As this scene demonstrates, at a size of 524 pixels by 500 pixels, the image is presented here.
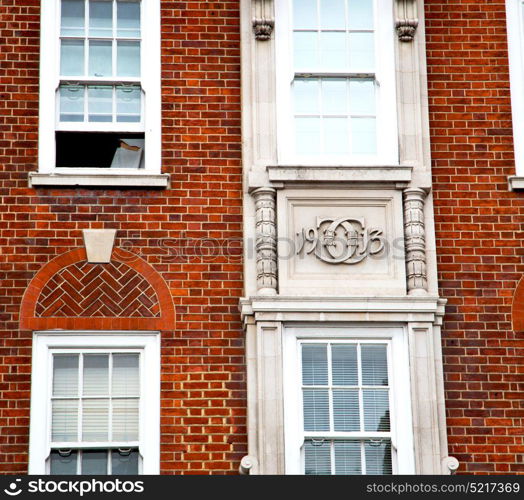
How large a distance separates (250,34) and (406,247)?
9.36 feet

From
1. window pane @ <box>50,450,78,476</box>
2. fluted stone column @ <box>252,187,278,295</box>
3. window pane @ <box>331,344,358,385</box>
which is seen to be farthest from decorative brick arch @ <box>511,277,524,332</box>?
window pane @ <box>50,450,78,476</box>

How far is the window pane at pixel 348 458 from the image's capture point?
1476 cm

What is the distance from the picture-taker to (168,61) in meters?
A: 16.1

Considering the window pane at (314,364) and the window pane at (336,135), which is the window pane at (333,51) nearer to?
the window pane at (336,135)

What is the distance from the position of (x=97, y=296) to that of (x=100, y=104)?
2171 millimetres

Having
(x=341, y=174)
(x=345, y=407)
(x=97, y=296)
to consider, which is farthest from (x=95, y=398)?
(x=341, y=174)

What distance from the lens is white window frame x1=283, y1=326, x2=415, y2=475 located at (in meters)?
14.7

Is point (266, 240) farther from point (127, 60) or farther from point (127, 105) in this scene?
point (127, 60)

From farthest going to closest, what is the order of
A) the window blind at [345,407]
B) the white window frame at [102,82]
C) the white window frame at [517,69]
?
the white window frame at [517,69]
the white window frame at [102,82]
the window blind at [345,407]

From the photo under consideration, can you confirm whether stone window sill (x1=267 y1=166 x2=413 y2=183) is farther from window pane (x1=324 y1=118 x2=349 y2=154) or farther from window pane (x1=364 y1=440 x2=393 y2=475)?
window pane (x1=364 y1=440 x2=393 y2=475)

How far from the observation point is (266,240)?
604 inches

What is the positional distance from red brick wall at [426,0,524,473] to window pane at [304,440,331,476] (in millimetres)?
1225

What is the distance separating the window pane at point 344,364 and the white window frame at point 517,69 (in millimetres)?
2664

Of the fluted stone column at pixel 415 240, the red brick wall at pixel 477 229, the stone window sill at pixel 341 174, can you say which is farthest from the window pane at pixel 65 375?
the red brick wall at pixel 477 229
